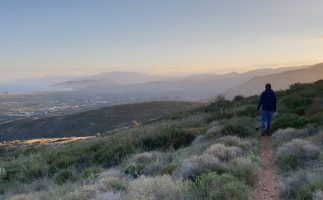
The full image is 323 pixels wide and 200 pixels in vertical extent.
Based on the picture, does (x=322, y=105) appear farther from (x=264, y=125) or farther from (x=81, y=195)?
(x=81, y=195)

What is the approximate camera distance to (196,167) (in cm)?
998

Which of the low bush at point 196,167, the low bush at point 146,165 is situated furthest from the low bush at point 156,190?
the low bush at point 146,165

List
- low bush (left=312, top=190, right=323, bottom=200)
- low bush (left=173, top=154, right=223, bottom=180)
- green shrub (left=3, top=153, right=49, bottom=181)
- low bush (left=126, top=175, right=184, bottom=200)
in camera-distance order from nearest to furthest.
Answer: low bush (left=312, top=190, right=323, bottom=200) < low bush (left=126, top=175, right=184, bottom=200) < low bush (left=173, top=154, right=223, bottom=180) < green shrub (left=3, top=153, right=49, bottom=181)

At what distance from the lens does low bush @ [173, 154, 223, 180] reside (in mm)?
9781

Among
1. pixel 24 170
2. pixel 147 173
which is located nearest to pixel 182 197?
pixel 147 173

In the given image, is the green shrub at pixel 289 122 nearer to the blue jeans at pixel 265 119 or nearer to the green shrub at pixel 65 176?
the blue jeans at pixel 265 119

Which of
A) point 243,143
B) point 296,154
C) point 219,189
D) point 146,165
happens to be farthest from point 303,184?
point 243,143

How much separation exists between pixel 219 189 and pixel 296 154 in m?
4.05

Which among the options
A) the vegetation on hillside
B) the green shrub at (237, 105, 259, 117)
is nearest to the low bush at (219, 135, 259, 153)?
the vegetation on hillside

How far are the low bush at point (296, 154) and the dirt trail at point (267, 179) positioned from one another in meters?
0.28

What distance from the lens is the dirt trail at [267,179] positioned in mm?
8445

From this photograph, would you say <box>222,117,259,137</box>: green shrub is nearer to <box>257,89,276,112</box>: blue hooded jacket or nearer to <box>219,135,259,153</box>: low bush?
<box>257,89,276,112</box>: blue hooded jacket

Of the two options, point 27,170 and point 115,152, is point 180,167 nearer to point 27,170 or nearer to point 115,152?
point 115,152

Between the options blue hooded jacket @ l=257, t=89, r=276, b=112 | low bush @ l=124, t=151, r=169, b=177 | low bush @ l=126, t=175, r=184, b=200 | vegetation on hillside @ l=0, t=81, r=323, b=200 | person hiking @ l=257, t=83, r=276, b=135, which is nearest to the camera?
low bush @ l=126, t=175, r=184, b=200
